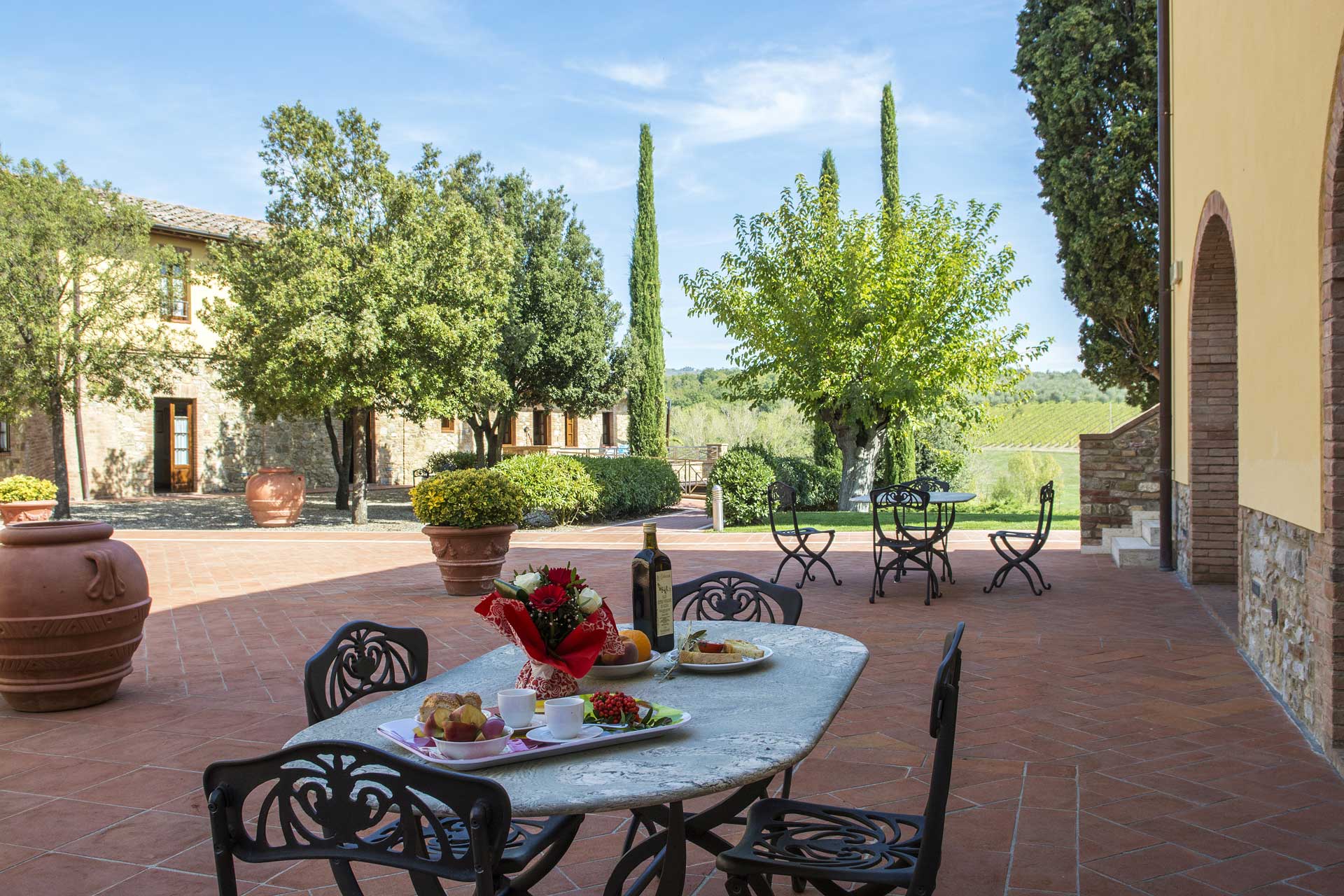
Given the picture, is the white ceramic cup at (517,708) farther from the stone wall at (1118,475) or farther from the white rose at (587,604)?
the stone wall at (1118,475)

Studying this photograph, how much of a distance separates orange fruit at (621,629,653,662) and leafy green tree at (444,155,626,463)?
18.8 meters

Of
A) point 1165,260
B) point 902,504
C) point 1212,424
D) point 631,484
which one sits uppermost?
point 1165,260

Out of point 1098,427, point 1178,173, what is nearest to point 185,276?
point 1178,173

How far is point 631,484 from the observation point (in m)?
15.3

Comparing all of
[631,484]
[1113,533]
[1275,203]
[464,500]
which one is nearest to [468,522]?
[464,500]

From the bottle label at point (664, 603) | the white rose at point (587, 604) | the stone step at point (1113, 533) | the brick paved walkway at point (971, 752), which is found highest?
the white rose at point (587, 604)

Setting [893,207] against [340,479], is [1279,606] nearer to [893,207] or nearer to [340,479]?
[340,479]

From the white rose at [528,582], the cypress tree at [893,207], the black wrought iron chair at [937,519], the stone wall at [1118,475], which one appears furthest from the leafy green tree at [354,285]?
the white rose at [528,582]

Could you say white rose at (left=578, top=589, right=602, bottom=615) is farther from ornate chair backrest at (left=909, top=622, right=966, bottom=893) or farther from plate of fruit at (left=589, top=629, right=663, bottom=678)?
ornate chair backrest at (left=909, top=622, right=966, bottom=893)

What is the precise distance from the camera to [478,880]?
4.47ft

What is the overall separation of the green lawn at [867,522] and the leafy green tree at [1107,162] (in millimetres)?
3038

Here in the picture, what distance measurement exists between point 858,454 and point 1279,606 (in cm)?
1295

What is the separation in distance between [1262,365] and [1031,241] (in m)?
16.3

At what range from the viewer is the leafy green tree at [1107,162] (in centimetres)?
1448
